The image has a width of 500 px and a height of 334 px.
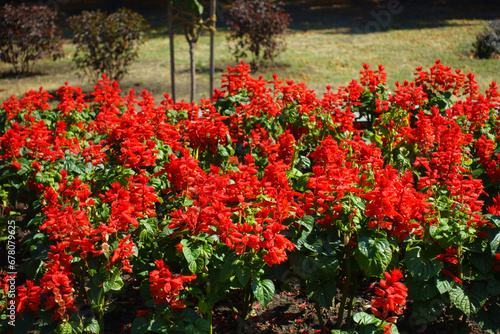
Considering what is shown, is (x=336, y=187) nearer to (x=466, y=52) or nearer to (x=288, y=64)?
(x=288, y=64)

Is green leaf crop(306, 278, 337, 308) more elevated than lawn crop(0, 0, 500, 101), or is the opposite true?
lawn crop(0, 0, 500, 101)

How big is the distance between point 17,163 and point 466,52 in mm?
13755

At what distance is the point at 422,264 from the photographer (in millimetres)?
2748

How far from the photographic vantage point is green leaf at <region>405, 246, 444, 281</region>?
2.71 m

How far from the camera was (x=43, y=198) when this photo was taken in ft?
10.9

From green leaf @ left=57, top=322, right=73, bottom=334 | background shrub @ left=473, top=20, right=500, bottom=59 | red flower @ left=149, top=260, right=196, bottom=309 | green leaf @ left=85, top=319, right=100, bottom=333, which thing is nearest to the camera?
red flower @ left=149, top=260, right=196, bottom=309

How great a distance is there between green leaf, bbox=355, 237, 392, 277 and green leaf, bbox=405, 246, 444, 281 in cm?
16

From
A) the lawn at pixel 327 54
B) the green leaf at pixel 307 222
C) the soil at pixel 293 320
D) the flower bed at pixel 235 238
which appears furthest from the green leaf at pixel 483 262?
the lawn at pixel 327 54

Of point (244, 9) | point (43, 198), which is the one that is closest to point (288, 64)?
point (244, 9)

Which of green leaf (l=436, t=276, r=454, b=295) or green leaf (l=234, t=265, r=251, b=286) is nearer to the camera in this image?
green leaf (l=234, t=265, r=251, b=286)

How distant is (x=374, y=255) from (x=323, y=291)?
0.38m

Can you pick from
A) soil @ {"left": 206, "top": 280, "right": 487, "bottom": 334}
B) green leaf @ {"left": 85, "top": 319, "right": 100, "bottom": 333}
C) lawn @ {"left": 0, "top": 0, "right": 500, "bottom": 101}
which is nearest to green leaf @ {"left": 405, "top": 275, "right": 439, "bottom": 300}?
soil @ {"left": 206, "top": 280, "right": 487, "bottom": 334}

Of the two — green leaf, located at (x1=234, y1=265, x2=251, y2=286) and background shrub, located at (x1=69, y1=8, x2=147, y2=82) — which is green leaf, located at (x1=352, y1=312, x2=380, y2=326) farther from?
background shrub, located at (x1=69, y1=8, x2=147, y2=82)

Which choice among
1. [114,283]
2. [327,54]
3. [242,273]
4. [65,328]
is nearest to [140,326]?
[114,283]
